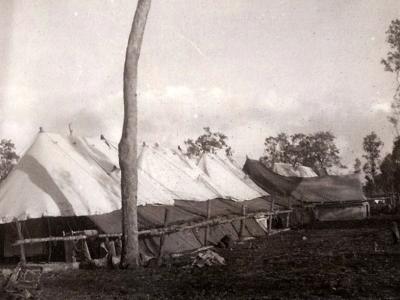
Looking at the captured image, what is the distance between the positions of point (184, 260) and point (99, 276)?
2.08 m

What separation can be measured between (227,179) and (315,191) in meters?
6.20

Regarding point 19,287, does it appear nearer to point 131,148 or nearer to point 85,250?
point 85,250

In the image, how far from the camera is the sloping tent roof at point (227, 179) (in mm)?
20130

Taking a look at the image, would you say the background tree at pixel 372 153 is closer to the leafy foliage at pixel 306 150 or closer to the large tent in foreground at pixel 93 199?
the leafy foliage at pixel 306 150

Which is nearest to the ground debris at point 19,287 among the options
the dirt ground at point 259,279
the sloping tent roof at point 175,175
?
the dirt ground at point 259,279

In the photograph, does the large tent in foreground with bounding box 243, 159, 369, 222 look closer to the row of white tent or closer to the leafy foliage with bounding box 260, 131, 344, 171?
the row of white tent

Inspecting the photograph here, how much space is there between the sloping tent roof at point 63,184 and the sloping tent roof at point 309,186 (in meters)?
9.92

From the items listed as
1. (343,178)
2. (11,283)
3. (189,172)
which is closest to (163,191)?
(189,172)

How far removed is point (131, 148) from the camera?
35.6 ft

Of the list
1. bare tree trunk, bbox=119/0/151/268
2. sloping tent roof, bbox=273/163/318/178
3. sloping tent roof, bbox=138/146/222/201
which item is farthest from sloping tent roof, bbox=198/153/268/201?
sloping tent roof, bbox=273/163/318/178

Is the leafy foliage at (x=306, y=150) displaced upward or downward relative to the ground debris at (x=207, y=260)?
upward

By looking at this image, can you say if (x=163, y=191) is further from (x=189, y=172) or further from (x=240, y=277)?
(x=240, y=277)

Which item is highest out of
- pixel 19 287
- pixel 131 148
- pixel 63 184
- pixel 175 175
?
pixel 175 175

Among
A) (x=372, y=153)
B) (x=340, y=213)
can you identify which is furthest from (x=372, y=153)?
(x=340, y=213)
